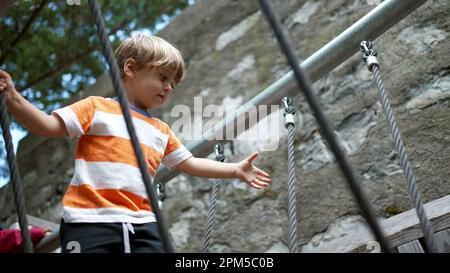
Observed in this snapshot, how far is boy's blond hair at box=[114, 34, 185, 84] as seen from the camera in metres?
1.59

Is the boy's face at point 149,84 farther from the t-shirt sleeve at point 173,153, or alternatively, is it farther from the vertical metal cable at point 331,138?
the vertical metal cable at point 331,138

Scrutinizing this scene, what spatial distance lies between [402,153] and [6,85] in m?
0.81

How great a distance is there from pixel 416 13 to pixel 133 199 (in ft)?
4.96

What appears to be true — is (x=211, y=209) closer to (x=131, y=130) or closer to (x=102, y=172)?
(x=102, y=172)

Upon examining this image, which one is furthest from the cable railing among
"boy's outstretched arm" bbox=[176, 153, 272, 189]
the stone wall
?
the stone wall

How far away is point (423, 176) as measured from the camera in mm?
2061

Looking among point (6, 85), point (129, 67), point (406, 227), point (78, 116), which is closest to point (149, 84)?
point (129, 67)

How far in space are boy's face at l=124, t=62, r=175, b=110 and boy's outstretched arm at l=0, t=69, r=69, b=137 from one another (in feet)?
0.80

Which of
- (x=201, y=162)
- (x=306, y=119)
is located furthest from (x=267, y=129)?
(x=201, y=162)

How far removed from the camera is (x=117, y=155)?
1468 mm

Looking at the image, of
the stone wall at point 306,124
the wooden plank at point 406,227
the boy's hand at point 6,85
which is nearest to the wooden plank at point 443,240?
the wooden plank at point 406,227

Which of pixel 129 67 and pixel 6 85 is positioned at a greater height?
pixel 129 67

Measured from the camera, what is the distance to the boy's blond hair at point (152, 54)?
5.23 feet
